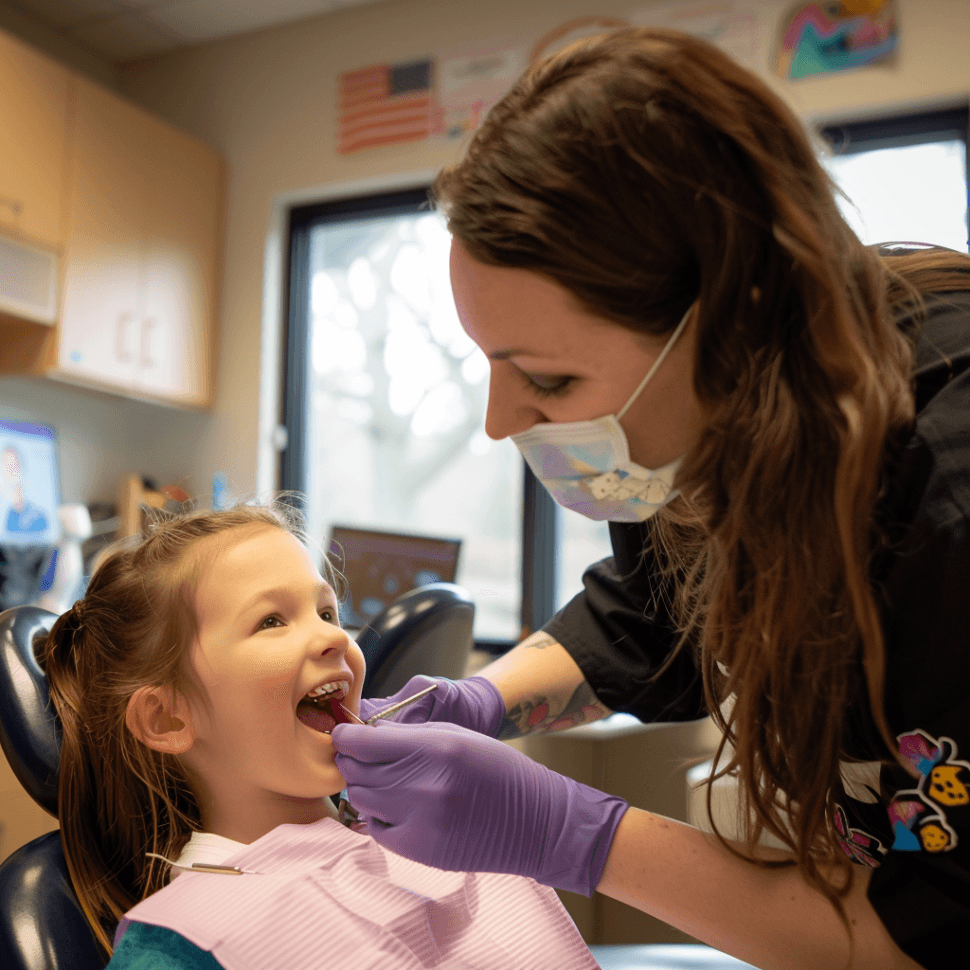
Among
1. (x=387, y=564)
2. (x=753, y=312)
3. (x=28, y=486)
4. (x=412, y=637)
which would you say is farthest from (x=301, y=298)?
(x=753, y=312)

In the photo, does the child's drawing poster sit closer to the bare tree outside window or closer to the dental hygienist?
the bare tree outside window

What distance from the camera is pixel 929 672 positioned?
0.76 meters

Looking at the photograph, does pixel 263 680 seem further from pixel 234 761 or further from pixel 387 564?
pixel 387 564

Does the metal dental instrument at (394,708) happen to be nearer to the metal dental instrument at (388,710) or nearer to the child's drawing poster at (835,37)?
the metal dental instrument at (388,710)

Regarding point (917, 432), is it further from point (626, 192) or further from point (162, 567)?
point (162, 567)

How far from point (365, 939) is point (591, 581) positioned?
618 mm

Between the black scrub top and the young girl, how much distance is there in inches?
17.9

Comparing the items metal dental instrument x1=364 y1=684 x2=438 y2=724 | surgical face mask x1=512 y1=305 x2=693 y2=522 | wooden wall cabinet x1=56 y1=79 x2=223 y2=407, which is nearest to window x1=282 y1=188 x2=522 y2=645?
wooden wall cabinet x1=56 y1=79 x2=223 y2=407

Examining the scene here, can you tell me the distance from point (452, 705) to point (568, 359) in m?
0.54

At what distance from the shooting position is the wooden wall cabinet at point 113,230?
9.45 feet

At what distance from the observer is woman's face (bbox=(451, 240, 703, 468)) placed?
0.84m

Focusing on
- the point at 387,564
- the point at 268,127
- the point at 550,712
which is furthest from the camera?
the point at 268,127

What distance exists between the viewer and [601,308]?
82 cm

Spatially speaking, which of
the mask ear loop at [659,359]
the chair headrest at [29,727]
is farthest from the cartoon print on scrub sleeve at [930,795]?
the chair headrest at [29,727]
